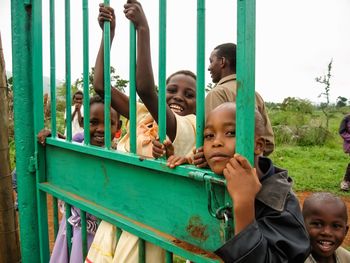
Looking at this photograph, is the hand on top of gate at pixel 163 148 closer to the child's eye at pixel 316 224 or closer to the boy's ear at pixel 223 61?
the child's eye at pixel 316 224

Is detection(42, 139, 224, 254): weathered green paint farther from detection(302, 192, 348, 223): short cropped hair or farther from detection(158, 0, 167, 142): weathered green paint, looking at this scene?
detection(302, 192, 348, 223): short cropped hair

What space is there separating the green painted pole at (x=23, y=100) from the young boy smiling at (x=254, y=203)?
130 cm

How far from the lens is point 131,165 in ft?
5.18

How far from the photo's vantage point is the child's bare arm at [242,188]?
43.6 inches

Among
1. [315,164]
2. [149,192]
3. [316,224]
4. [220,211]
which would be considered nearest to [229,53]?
[316,224]

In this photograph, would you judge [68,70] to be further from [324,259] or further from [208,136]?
[324,259]

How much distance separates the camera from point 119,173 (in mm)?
1648

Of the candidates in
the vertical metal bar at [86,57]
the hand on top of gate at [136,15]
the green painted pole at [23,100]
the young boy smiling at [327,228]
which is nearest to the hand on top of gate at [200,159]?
the hand on top of gate at [136,15]

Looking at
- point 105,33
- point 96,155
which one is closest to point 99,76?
point 105,33

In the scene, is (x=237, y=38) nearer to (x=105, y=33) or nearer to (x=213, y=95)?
(x=105, y=33)

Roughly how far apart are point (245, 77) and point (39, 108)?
1406mm

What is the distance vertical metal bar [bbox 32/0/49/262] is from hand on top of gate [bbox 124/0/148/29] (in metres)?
0.83

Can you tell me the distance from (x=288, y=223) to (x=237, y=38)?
554mm

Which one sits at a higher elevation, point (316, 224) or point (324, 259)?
point (316, 224)
